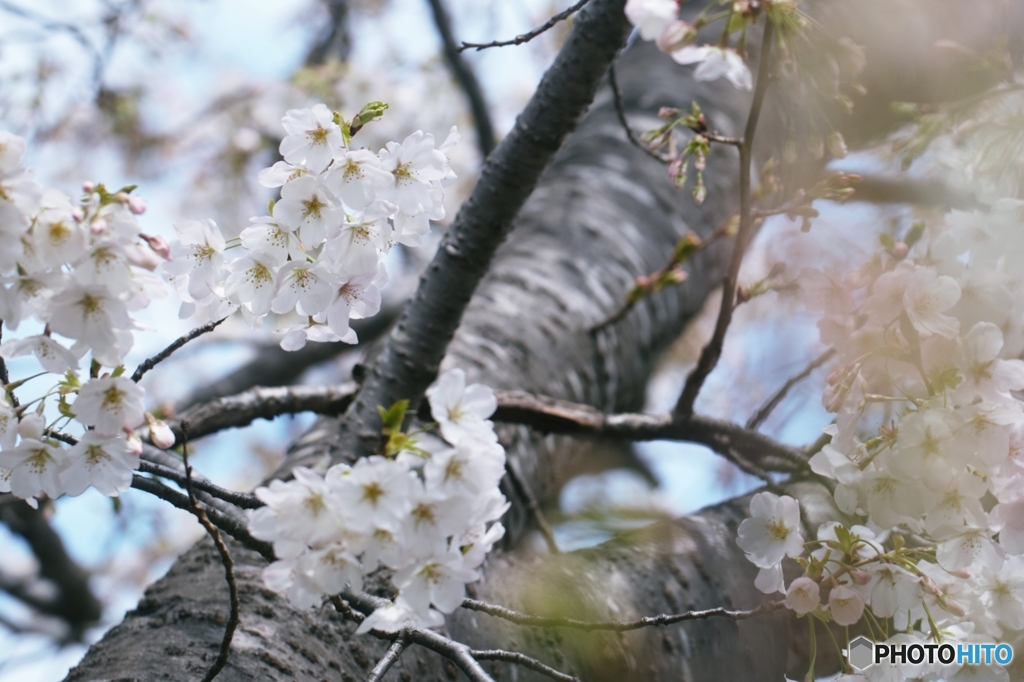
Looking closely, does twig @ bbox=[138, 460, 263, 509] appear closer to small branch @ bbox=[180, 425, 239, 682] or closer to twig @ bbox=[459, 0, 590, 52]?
small branch @ bbox=[180, 425, 239, 682]

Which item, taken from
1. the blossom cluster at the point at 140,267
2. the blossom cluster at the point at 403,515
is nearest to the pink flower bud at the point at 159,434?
the blossom cluster at the point at 140,267

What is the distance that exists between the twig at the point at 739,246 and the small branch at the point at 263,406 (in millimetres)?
526

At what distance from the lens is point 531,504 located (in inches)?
43.3

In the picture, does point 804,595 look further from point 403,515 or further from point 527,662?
point 403,515

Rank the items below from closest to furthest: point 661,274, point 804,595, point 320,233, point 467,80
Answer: point 320,233 < point 804,595 < point 661,274 < point 467,80

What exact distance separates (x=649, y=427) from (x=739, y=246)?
14.2 inches

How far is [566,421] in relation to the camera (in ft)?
3.61

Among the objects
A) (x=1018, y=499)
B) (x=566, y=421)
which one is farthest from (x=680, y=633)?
(x=1018, y=499)

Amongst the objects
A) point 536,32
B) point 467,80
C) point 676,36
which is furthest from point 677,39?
point 467,80

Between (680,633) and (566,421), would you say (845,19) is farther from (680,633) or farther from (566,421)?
(680,633)

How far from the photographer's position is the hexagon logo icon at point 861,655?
0.70 metres

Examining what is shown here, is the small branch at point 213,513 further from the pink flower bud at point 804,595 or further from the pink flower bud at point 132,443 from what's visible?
the pink flower bud at point 804,595

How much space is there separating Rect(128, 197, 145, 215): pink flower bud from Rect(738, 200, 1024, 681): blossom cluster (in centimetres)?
57

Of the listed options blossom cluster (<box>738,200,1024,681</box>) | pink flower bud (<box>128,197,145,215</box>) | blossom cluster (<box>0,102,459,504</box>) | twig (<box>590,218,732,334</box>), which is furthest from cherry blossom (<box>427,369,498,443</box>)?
twig (<box>590,218,732,334</box>)
